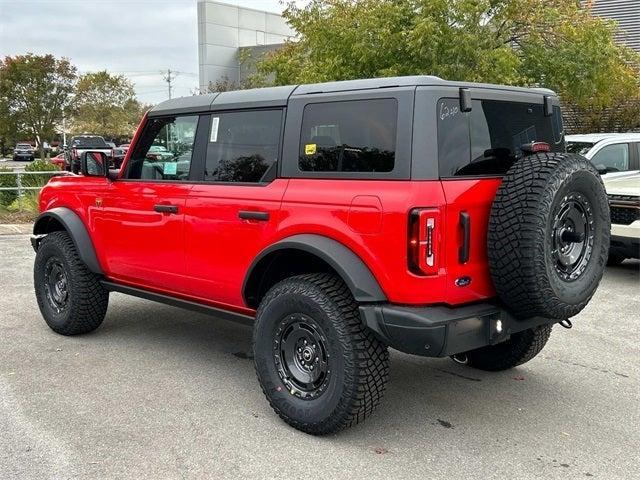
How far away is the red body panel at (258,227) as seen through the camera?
129 inches

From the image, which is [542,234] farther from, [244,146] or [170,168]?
[170,168]

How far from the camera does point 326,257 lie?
3469 mm

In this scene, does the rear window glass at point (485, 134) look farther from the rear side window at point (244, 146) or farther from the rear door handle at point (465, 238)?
the rear side window at point (244, 146)

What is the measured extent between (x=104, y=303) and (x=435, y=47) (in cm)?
776

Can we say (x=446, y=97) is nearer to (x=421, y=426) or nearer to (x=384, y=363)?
(x=384, y=363)

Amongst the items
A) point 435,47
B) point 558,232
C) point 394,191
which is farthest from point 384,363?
point 435,47

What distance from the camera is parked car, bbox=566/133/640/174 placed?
9.26 meters

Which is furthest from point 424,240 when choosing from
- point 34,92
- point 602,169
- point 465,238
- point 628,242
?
point 34,92

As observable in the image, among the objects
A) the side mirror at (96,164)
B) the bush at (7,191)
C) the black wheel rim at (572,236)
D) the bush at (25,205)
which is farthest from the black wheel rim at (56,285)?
the bush at (7,191)

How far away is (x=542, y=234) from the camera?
3.27 meters

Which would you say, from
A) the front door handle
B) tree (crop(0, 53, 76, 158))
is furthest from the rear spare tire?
tree (crop(0, 53, 76, 158))

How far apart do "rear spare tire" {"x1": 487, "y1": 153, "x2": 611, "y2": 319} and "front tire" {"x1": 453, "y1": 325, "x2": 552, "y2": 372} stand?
2.72ft

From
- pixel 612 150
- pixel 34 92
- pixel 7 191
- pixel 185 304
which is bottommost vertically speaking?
pixel 185 304

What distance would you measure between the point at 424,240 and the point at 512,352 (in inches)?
69.1
